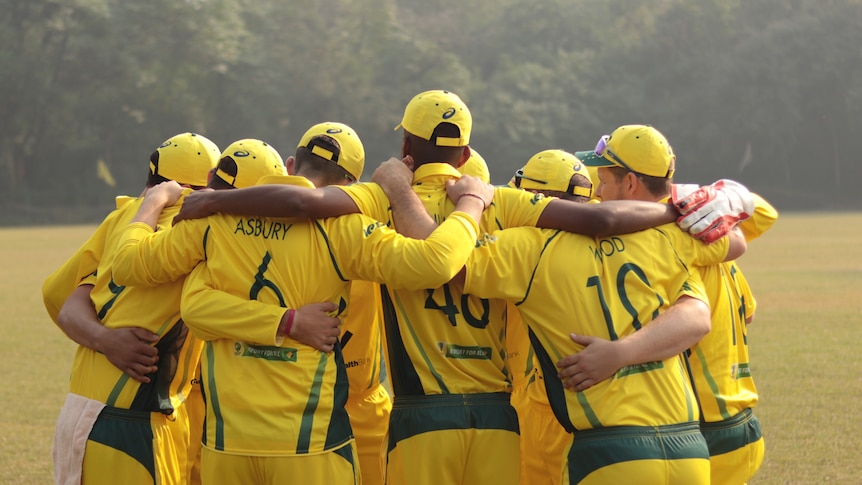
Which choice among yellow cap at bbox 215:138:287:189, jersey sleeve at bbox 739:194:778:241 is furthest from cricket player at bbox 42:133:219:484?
jersey sleeve at bbox 739:194:778:241

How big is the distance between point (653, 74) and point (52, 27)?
3806cm

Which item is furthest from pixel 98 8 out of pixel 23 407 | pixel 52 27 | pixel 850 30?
pixel 23 407

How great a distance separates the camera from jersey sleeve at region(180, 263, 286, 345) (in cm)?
369

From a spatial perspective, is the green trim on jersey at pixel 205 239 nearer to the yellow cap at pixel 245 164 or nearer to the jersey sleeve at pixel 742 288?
the yellow cap at pixel 245 164

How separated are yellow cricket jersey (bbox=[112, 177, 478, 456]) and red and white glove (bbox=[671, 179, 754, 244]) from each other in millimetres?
885

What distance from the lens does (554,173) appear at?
4867mm

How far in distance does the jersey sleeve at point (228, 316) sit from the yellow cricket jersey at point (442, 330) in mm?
534

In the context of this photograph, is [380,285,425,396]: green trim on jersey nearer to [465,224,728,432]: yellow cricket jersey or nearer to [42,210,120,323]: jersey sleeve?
[465,224,728,432]: yellow cricket jersey

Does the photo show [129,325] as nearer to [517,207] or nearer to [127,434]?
[127,434]

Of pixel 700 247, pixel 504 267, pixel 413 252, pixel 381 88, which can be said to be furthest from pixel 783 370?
pixel 381 88

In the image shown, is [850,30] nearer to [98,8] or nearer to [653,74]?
[653,74]

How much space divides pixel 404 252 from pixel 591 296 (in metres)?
0.73

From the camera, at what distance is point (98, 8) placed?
5762cm

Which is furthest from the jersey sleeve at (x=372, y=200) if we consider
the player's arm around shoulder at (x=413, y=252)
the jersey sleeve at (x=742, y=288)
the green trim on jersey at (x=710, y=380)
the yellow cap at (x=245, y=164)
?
the jersey sleeve at (x=742, y=288)
